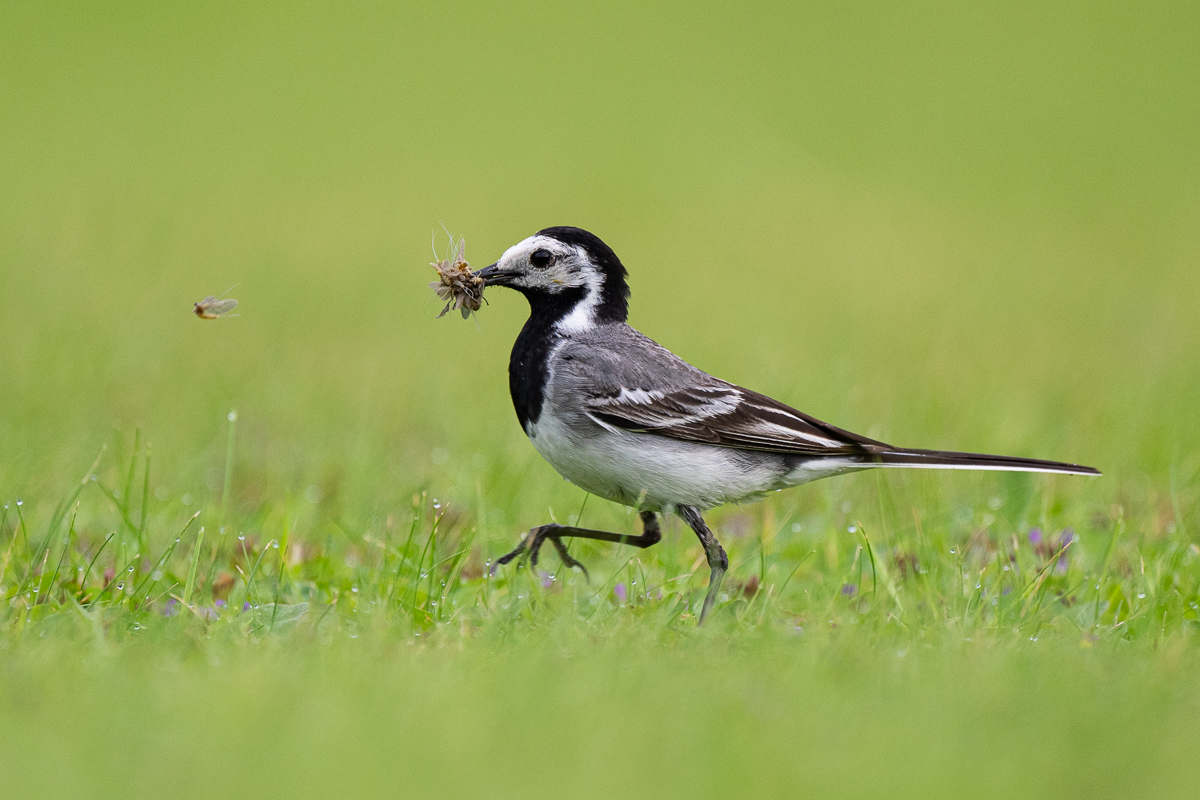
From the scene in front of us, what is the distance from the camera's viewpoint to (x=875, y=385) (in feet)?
34.8

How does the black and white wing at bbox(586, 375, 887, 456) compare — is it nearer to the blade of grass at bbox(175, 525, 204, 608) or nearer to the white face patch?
the white face patch

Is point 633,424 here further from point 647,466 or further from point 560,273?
point 560,273

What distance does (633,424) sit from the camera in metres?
5.66

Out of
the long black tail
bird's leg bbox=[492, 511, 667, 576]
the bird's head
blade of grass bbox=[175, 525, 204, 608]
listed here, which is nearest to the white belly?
bird's leg bbox=[492, 511, 667, 576]

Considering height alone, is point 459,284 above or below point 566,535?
above

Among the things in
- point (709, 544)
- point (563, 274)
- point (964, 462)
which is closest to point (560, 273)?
point (563, 274)

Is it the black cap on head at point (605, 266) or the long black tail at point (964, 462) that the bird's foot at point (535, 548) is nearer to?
the black cap on head at point (605, 266)

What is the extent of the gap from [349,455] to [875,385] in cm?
453

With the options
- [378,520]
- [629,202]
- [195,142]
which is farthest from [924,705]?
[195,142]

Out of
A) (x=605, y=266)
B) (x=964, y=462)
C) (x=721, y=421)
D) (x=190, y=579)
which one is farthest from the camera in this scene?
(x=605, y=266)

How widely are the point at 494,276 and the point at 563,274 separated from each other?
0.31m

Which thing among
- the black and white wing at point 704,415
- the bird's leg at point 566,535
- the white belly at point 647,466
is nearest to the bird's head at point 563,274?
the black and white wing at point 704,415

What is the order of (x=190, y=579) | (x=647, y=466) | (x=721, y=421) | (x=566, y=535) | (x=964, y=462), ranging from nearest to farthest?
(x=190, y=579) < (x=647, y=466) < (x=964, y=462) < (x=721, y=421) < (x=566, y=535)

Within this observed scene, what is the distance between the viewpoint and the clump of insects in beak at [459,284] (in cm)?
602
